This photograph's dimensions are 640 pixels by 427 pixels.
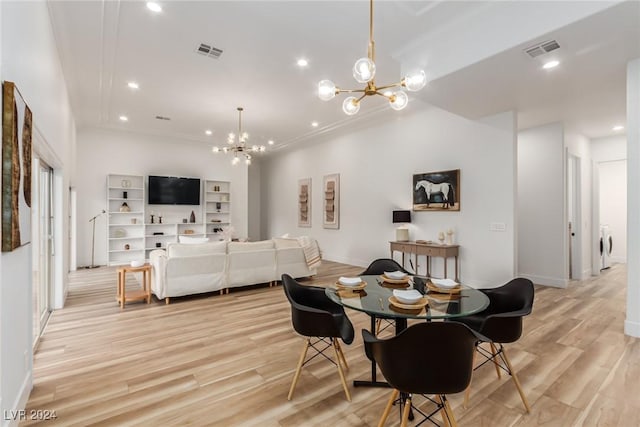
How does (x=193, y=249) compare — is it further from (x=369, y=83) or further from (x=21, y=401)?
(x=369, y=83)

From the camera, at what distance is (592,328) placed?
361 centimetres

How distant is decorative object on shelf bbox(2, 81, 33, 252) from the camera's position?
5.36 ft

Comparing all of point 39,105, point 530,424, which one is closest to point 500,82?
point 530,424

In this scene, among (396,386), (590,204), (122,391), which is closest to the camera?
(396,386)

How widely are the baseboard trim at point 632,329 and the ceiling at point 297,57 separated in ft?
9.39

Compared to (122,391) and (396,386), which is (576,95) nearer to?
(396,386)

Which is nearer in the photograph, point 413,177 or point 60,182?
point 60,182

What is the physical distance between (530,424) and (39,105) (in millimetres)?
4471

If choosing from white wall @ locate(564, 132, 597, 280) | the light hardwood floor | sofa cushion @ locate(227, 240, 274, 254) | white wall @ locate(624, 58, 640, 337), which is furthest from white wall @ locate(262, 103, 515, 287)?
sofa cushion @ locate(227, 240, 274, 254)

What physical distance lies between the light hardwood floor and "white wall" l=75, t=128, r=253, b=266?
4.03 metres

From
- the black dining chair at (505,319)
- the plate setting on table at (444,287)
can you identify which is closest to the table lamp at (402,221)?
the black dining chair at (505,319)

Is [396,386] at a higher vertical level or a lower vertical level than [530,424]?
higher

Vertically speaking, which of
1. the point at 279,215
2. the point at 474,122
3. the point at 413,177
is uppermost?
the point at 474,122

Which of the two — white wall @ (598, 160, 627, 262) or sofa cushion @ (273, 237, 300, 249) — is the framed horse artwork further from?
white wall @ (598, 160, 627, 262)
